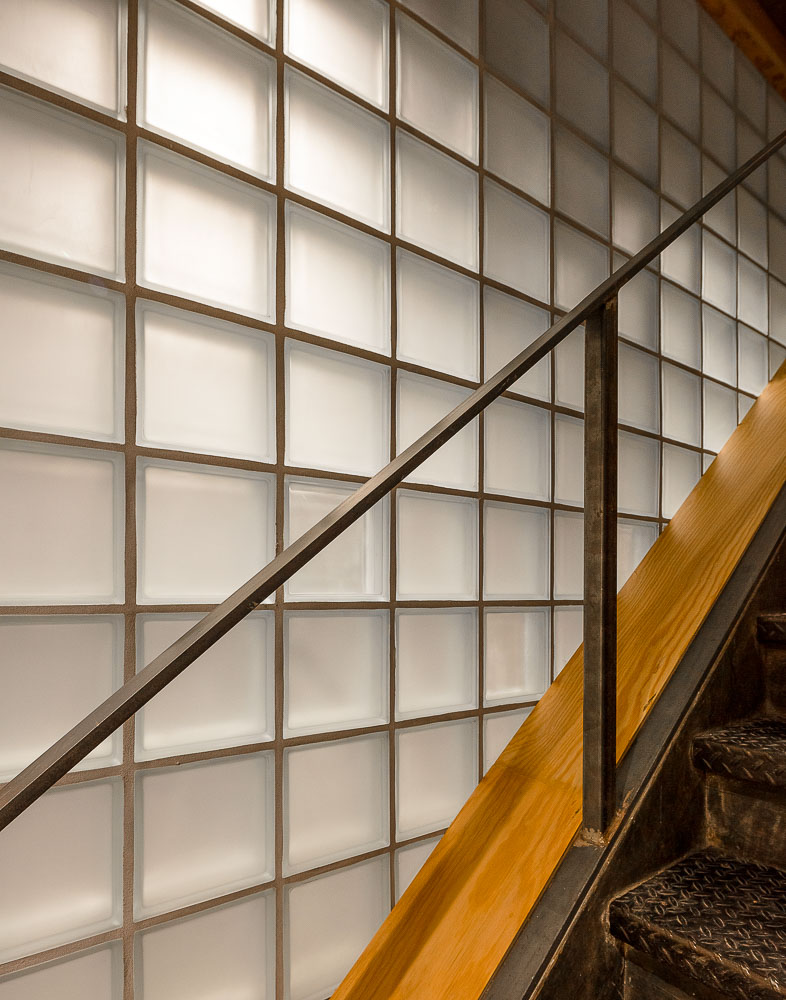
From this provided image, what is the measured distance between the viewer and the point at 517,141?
136 cm

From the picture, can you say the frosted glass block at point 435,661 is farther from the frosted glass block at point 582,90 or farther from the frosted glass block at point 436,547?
the frosted glass block at point 582,90

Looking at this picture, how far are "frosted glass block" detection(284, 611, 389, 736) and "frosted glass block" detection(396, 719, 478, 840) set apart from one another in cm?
10

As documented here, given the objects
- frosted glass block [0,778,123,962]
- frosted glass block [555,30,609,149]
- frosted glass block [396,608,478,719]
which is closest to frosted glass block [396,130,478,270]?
frosted glass block [555,30,609,149]

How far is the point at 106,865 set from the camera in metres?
0.83

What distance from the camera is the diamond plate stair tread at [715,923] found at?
0.71m

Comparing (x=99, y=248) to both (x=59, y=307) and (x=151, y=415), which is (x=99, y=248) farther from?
(x=151, y=415)

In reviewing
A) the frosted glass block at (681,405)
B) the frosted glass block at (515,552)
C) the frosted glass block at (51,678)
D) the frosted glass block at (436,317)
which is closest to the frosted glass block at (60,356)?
the frosted glass block at (51,678)

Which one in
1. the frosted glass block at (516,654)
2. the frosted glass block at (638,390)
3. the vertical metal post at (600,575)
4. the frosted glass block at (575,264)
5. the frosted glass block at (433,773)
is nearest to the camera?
the vertical metal post at (600,575)

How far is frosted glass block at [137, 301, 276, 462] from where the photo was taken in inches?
34.7

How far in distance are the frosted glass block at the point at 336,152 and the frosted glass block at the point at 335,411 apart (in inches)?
9.4

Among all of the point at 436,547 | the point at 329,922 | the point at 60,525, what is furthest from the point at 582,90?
the point at 329,922

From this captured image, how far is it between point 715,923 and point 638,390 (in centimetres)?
114

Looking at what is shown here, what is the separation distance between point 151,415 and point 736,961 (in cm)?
89

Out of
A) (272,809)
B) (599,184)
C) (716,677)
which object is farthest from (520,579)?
(599,184)
